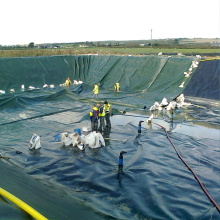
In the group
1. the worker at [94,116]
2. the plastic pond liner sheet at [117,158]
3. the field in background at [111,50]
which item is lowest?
the plastic pond liner sheet at [117,158]

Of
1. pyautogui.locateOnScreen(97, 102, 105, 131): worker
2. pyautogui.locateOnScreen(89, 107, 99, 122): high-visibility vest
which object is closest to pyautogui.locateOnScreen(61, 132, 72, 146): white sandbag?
pyautogui.locateOnScreen(89, 107, 99, 122): high-visibility vest

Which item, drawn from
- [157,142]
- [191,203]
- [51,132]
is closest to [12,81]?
[51,132]

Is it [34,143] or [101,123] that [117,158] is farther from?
[101,123]

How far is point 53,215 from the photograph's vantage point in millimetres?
4090

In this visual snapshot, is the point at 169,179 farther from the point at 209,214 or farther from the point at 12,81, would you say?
the point at 12,81

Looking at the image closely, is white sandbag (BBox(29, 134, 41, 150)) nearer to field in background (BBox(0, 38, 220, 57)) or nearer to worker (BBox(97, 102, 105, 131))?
worker (BBox(97, 102, 105, 131))

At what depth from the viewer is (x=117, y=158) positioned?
843cm

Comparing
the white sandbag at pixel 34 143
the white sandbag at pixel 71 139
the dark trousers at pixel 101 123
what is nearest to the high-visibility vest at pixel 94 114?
the dark trousers at pixel 101 123

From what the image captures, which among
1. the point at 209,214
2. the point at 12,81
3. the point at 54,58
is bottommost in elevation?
the point at 209,214

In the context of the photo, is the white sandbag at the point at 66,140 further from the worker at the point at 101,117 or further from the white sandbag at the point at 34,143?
the worker at the point at 101,117

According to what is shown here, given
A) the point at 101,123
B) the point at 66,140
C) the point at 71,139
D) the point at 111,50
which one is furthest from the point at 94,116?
the point at 111,50

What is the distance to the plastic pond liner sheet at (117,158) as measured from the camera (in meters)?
5.57

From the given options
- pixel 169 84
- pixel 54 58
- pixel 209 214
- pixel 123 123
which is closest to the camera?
pixel 209 214

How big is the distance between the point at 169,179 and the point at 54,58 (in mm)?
20951
